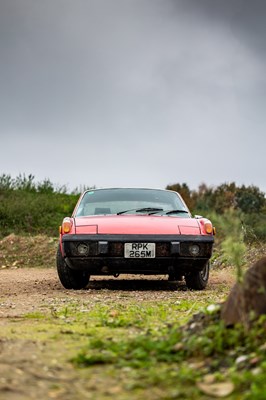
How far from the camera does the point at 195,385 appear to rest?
3689 mm

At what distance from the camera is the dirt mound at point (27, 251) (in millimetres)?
17672

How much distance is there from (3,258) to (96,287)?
7753 millimetres

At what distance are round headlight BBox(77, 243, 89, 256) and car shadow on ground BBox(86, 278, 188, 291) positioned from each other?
1.05 m

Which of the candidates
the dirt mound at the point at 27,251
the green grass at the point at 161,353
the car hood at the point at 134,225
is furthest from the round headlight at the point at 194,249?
the dirt mound at the point at 27,251

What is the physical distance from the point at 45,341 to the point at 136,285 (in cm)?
645

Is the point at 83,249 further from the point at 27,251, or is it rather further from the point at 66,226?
the point at 27,251

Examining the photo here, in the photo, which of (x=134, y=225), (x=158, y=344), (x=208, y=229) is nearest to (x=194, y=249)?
(x=208, y=229)

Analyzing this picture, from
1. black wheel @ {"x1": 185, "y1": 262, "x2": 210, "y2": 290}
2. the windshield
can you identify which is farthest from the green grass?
the windshield

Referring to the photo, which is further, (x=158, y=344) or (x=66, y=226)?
(x=66, y=226)

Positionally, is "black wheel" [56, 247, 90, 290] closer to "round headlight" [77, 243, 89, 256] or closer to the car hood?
"round headlight" [77, 243, 89, 256]

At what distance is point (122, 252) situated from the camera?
9570mm

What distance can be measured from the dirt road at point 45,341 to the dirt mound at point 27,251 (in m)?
5.04

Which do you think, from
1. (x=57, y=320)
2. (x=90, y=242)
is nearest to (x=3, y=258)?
(x=90, y=242)

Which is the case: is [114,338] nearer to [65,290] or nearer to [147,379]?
[147,379]
